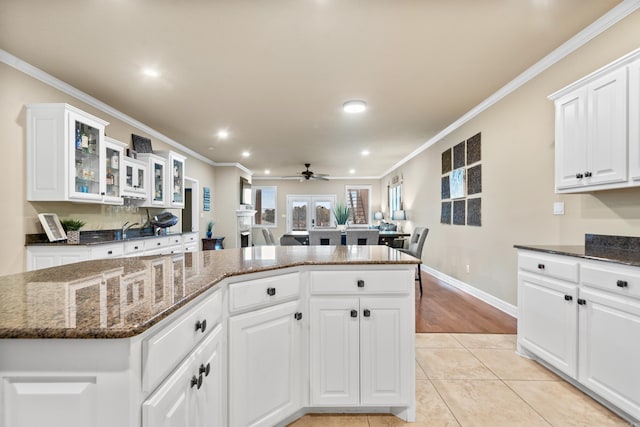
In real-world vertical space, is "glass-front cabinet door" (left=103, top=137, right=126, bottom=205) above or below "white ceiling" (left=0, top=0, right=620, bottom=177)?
below

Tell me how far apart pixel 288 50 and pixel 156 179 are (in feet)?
10.4

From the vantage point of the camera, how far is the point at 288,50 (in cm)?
266

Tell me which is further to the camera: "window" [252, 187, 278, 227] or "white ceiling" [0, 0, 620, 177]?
"window" [252, 187, 278, 227]

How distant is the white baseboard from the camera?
136 inches

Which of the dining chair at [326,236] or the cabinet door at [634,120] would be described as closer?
the cabinet door at [634,120]

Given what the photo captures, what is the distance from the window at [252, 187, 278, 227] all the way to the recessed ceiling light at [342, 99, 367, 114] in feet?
22.9

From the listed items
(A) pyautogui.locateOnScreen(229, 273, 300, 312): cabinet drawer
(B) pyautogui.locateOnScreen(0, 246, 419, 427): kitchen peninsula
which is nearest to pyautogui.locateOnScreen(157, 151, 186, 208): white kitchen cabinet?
(B) pyautogui.locateOnScreen(0, 246, 419, 427): kitchen peninsula

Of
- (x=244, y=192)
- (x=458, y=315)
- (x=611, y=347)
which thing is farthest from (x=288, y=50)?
(x=244, y=192)

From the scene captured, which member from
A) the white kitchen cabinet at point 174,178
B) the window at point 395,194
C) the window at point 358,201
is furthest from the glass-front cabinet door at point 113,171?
the window at point 358,201

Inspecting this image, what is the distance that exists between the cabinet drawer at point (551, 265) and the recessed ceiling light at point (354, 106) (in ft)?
7.90

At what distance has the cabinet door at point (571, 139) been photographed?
220 centimetres

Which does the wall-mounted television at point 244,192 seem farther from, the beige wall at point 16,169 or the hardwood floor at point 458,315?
Answer: the hardwood floor at point 458,315

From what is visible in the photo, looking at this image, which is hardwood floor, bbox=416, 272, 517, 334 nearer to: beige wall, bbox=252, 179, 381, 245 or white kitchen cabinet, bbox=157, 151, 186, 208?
white kitchen cabinet, bbox=157, 151, 186, 208

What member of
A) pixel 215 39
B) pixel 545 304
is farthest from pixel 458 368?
pixel 215 39
